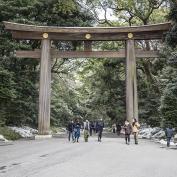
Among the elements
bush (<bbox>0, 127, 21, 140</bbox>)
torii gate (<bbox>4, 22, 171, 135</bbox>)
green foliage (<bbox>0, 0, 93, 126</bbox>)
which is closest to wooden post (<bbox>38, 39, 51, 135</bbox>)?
torii gate (<bbox>4, 22, 171, 135</bbox>)

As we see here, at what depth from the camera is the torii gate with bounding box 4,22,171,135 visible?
2770 centimetres

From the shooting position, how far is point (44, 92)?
27.8 metres

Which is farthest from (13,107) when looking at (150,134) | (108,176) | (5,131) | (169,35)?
(108,176)

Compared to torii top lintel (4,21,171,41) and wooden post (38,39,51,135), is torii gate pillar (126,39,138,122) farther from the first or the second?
wooden post (38,39,51,135)

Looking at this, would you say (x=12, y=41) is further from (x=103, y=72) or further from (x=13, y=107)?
(x=103, y=72)

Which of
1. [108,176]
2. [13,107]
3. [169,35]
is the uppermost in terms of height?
[169,35]

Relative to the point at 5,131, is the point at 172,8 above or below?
above

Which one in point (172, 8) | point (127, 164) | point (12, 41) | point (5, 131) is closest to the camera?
point (127, 164)

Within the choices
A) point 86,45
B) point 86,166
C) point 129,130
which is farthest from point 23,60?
point 86,166

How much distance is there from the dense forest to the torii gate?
1.53 metres

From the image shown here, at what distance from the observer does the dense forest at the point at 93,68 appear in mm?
27766

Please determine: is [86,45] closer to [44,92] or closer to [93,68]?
[44,92]

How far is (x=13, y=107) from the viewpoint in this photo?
30.6m

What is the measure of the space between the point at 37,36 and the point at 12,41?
3790 millimetres
